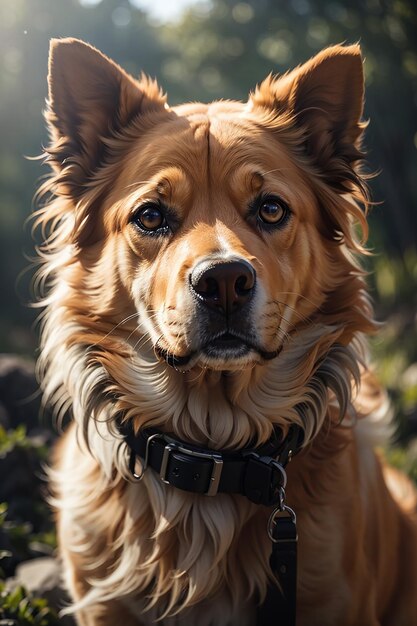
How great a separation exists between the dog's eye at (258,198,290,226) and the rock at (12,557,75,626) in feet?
7.44

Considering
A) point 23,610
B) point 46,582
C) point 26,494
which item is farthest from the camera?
point 26,494

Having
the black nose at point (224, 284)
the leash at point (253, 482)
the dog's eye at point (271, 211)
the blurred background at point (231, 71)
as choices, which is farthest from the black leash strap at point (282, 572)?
the blurred background at point (231, 71)

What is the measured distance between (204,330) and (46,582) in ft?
6.85

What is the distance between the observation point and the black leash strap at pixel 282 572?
2559mm

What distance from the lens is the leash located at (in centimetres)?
258

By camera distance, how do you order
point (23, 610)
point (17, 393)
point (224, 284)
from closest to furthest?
point (224, 284)
point (23, 610)
point (17, 393)

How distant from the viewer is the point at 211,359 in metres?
2.51

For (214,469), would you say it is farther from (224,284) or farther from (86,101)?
(86,101)

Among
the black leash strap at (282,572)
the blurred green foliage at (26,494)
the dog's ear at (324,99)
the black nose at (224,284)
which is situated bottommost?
the blurred green foliage at (26,494)

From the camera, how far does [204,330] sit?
8.07 feet

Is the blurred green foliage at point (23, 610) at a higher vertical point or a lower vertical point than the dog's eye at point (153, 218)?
lower

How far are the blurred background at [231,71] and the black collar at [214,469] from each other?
5976 millimetres

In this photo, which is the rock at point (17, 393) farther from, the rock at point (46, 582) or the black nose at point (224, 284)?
the black nose at point (224, 284)

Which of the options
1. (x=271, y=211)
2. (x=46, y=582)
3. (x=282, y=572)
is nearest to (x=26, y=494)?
(x=46, y=582)
